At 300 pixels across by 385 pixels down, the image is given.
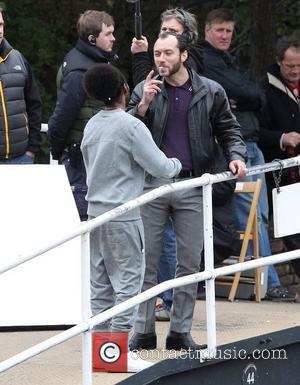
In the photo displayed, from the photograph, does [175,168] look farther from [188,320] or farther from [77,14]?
[77,14]

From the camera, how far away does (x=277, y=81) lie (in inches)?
365

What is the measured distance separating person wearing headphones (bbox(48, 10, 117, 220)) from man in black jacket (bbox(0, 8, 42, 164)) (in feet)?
0.70

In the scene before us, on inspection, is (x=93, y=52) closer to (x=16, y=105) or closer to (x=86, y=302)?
(x=16, y=105)

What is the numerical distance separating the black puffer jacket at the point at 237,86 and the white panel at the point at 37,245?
4.93ft

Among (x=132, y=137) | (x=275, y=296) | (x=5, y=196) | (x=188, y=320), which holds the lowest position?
(x=275, y=296)

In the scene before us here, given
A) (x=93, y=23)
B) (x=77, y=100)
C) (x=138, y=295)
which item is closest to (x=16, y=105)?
(x=77, y=100)

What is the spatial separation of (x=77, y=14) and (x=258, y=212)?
334 cm

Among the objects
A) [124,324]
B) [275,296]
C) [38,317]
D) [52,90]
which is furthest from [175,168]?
[52,90]

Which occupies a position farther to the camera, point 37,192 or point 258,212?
point 258,212

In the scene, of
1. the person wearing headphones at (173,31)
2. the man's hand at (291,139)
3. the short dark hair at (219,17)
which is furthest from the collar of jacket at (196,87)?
the man's hand at (291,139)

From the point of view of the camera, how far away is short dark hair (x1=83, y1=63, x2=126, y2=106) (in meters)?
6.26

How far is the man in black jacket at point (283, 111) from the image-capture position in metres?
9.17

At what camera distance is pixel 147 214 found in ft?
22.2

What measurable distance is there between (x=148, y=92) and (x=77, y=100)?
1.22m
